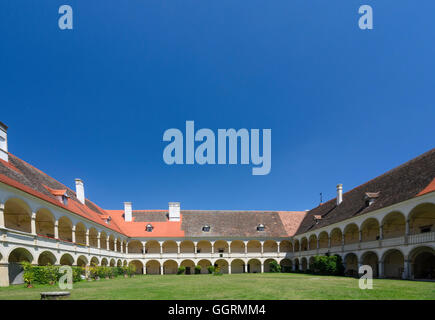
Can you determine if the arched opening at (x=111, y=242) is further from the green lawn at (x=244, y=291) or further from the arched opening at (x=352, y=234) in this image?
the arched opening at (x=352, y=234)

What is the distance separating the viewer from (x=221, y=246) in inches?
1727

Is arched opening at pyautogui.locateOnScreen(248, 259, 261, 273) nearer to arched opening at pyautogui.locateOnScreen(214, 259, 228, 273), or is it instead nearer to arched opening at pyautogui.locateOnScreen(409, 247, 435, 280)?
arched opening at pyautogui.locateOnScreen(214, 259, 228, 273)

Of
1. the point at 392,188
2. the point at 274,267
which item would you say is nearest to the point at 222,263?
the point at 274,267

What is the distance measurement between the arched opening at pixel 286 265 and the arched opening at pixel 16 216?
115ft

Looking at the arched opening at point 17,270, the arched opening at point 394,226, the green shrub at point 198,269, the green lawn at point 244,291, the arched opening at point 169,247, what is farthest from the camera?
the arched opening at point 169,247

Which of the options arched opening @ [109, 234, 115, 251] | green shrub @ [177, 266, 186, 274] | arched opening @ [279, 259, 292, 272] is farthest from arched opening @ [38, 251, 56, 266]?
arched opening @ [279, 259, 292, 272]

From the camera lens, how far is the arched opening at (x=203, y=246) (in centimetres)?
4341

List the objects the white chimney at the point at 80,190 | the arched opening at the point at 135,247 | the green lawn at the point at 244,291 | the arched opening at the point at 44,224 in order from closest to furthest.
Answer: the green lawn at the point at 244,291 < the arched opening at the point at 44,224 < the white chimney at the point at 80,190 < the arched opening at the point at 135,247

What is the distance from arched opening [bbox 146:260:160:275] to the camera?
4228 centimetres

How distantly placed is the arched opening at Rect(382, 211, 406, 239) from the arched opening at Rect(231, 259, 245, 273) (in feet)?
80.7

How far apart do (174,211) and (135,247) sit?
27.3 feet

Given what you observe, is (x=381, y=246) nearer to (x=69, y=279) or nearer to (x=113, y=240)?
(x=69, y=279)

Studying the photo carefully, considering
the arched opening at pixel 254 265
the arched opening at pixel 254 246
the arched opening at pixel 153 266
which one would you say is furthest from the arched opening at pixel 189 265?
the arched opening at pixel 254 246
